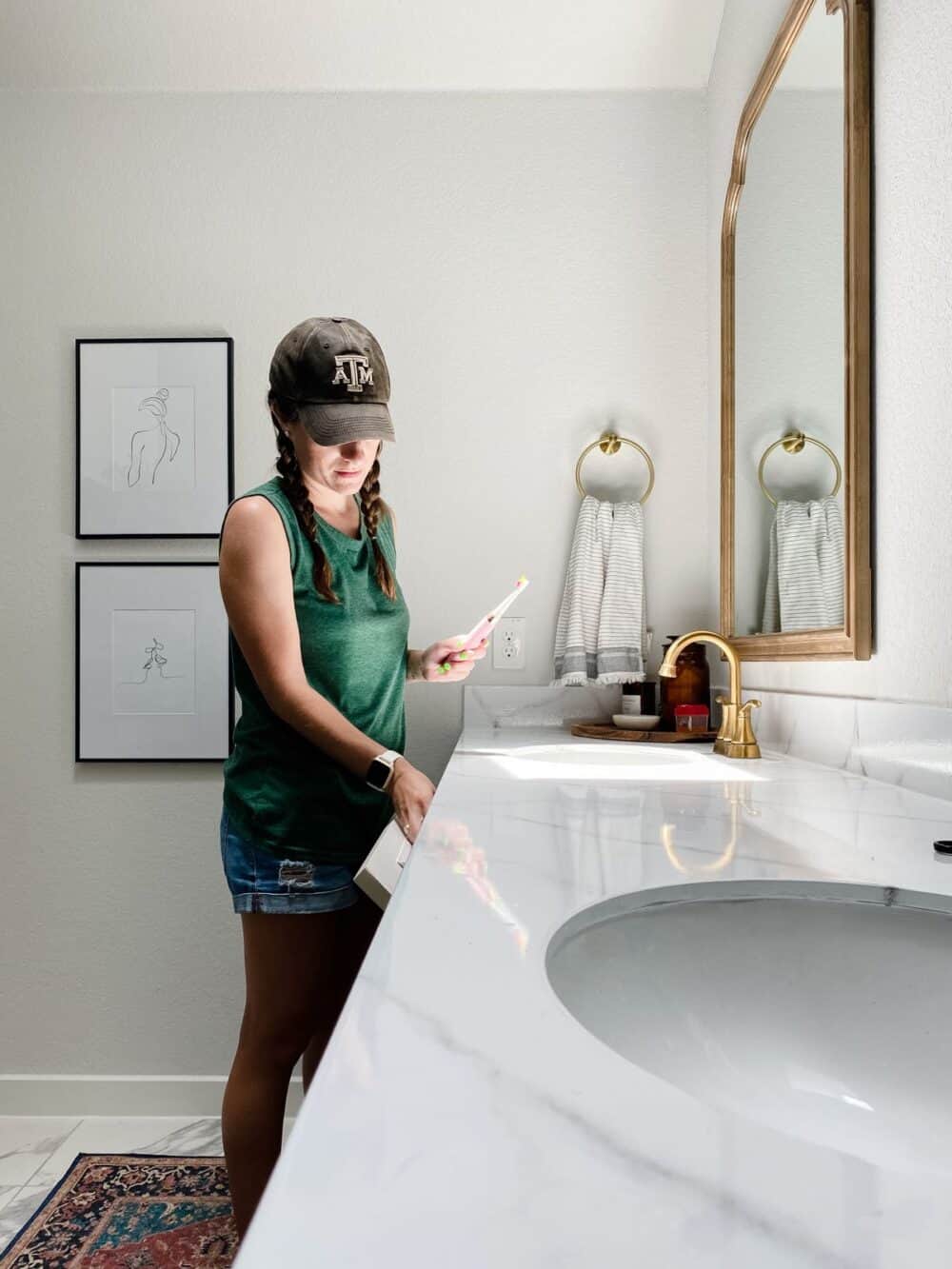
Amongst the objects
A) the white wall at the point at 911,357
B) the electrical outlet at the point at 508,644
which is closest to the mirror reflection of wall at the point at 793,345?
the white wall at the point at 911,357

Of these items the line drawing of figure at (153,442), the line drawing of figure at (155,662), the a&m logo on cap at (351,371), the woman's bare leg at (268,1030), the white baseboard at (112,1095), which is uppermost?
the line drawing of figure at (153,442)

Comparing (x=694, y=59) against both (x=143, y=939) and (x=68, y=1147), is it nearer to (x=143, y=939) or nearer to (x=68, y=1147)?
(x=143, y=939)

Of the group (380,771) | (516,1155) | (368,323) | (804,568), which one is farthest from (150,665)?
(516,1155)

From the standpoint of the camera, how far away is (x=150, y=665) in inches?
86.6

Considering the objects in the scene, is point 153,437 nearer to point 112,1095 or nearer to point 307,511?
point 307,511

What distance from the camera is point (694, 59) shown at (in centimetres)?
216

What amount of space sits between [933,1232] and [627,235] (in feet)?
7.39

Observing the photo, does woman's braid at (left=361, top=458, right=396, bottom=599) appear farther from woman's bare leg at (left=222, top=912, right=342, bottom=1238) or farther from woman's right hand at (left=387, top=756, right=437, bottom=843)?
woman's bare leg at (left=222, top=912, right=342, bottom=1238)

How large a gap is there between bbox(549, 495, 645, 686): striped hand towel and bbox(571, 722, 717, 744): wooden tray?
154 mm

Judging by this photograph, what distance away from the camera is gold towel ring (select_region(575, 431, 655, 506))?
2184mm

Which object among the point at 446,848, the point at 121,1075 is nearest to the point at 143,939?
the point at 121,1075

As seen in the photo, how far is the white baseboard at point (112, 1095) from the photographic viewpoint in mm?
2139

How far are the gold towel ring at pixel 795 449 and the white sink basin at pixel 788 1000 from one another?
858 millimetres

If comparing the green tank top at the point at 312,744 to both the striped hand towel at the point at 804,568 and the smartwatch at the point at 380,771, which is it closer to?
the smartwatch at the point at 380,771
